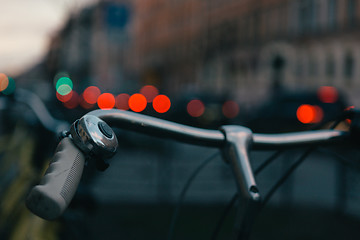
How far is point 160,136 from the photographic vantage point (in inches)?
59.7

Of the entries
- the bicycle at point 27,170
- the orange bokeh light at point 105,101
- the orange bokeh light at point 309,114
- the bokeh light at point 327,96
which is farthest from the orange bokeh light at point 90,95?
the bicycle at point 27,170

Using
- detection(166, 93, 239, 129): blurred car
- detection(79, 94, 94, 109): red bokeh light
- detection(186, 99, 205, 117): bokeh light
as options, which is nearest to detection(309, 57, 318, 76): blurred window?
detection(166, 93, 239, 129): blurred car

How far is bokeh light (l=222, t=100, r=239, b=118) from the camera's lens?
1973 centimetres

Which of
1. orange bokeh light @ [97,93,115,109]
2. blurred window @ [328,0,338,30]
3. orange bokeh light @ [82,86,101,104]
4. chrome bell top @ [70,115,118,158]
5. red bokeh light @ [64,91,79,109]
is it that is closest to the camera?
chrome bell top @ [70,115,118,158]

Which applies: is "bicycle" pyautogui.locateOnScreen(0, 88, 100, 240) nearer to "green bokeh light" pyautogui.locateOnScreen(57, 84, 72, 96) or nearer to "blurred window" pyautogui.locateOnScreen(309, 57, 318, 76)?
"green bokeh light" pyautogui.locateOnScreen(57, 84, 72, 96)

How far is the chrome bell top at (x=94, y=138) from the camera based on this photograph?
1135 millimetres

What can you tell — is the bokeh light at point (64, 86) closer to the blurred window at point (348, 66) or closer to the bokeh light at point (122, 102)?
the bokeh light at point (122, 102)

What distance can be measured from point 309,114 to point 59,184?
1436 centimetres

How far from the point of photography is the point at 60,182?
105 centimetres

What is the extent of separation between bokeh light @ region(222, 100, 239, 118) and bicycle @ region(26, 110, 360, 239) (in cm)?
1785

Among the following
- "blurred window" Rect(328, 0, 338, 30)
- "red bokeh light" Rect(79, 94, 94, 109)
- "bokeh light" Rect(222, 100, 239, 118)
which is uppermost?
"red bokeh light" Rect(79, 94, 94, 109)

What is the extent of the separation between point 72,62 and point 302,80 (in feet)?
250

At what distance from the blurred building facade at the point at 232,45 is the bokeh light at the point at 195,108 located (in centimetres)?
271

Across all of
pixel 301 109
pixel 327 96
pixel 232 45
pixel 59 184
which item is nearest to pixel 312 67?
pixel 232 45
